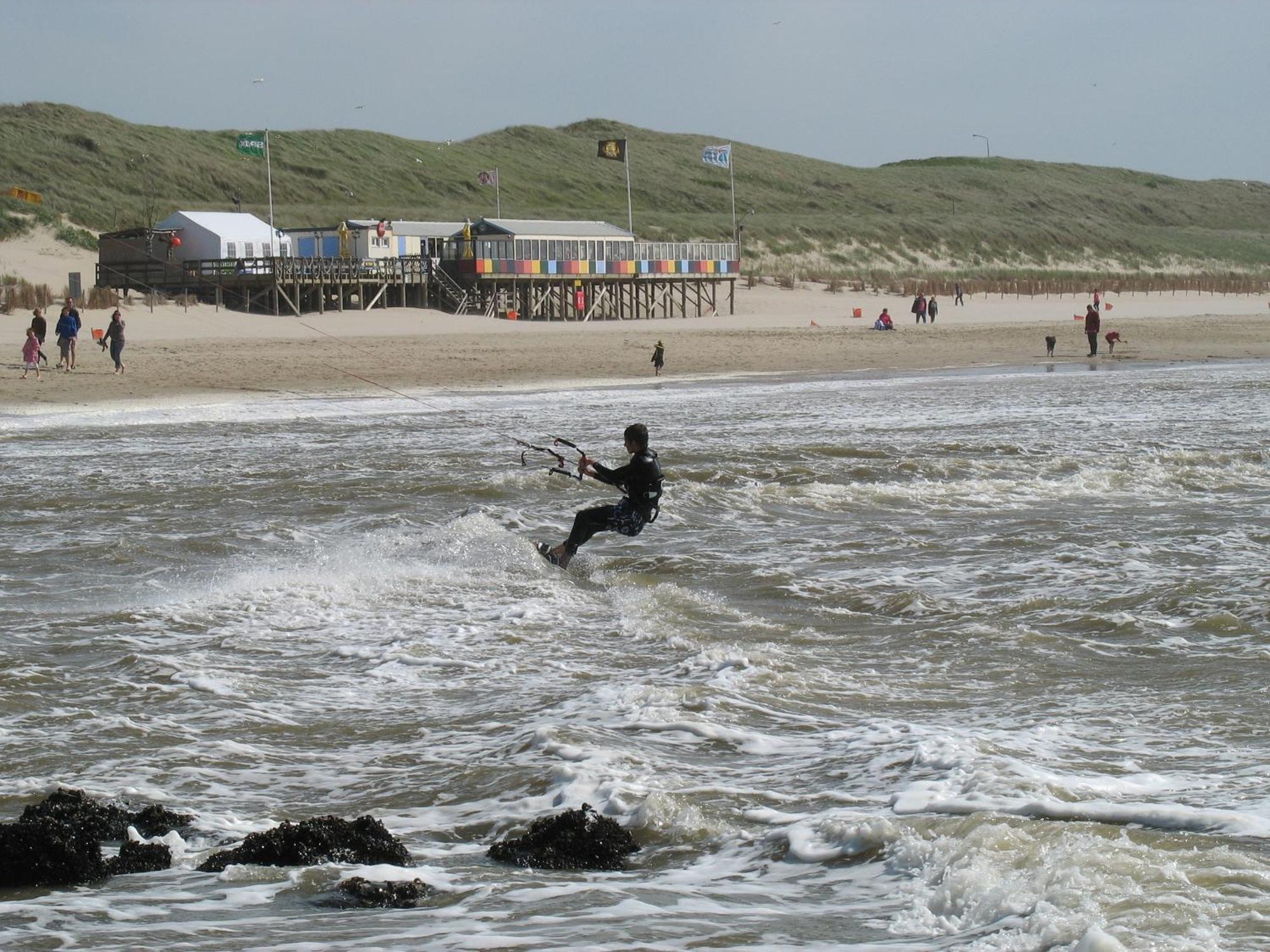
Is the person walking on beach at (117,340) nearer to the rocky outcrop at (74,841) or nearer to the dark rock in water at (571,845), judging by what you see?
the rocky outcrop at (74,841)

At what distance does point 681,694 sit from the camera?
768 cm

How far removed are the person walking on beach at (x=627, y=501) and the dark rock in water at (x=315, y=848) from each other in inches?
215

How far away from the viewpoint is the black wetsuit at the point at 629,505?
10930mm

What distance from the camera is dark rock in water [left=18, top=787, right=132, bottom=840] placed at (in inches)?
214

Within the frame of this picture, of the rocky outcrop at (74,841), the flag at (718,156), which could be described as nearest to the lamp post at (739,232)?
the flag at (718,156)

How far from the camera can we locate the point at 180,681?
807cm

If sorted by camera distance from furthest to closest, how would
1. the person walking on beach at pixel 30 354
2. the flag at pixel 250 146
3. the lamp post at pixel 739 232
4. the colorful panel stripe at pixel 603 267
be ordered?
the lamp post at pixel 739 232 < the flag at pixel 250 146 < the colorful panel stripe at pixel 603 267 < the person walking on beach at pixel 30 354

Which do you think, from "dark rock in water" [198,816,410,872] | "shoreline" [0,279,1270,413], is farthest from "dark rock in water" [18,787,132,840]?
"shoreline" [0,279,1270,413]

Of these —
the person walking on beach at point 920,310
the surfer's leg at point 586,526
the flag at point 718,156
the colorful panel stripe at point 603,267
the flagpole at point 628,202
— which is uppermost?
the flag at point 718,156

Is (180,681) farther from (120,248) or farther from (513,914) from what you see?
(120,248)

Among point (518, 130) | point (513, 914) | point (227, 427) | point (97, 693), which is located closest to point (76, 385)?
point (227, 427)

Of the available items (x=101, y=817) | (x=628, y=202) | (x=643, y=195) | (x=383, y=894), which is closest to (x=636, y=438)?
(x=101, y=817)

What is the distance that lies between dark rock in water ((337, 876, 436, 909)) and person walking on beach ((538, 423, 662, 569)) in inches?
229

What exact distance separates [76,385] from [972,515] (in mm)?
18846
